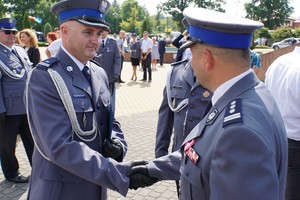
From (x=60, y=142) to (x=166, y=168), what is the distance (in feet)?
2.36

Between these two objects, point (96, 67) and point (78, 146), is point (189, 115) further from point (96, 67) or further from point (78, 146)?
point (78, 146)

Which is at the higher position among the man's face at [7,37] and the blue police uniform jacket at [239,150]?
the man's face at [7,37]

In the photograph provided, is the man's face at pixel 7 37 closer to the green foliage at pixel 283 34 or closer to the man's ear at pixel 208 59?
the man's ear at pixel 208 59

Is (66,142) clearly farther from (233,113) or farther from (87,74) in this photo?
(233,113)

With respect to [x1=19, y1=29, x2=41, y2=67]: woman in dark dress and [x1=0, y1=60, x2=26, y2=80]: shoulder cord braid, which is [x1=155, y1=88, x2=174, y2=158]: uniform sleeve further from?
[x1=19, y1=29, x2=41, y2=67]: woman in dark dress

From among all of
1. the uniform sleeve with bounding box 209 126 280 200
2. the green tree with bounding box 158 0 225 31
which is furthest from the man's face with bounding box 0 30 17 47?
the green tree with bounding box 158 0 225 31

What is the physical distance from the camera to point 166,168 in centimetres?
218

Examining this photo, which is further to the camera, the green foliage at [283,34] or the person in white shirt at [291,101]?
the green foliage at [283,34]

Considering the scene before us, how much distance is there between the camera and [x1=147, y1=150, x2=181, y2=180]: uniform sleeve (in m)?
2.15

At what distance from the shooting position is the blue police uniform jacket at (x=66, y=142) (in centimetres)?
196

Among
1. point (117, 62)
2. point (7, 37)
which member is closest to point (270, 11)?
point (117, 62)

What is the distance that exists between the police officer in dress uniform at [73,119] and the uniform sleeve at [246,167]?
96 cm

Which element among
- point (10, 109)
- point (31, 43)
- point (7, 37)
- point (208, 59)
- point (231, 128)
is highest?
point (208, 59)

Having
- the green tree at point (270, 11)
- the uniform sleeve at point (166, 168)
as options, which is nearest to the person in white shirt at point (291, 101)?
the uniform sleeve at point (166, 168)
